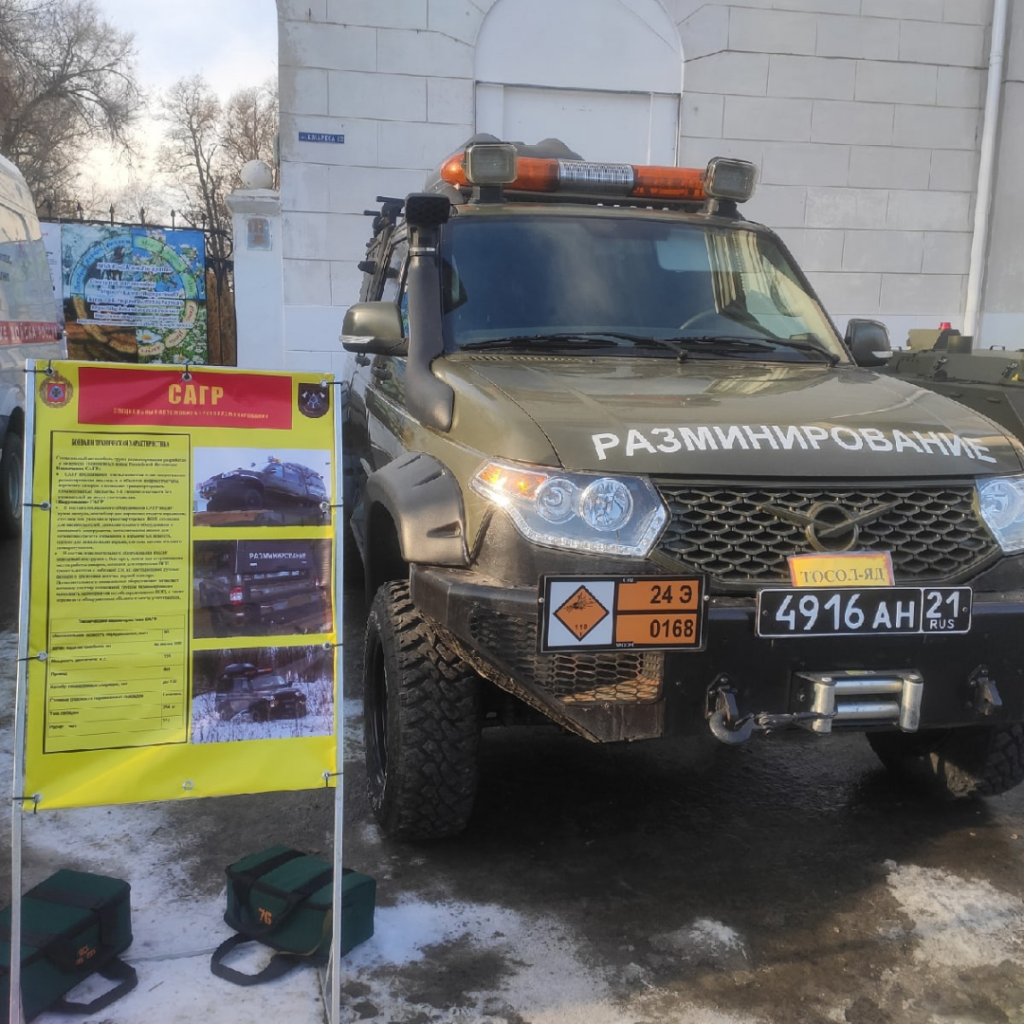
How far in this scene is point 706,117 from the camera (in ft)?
33.3

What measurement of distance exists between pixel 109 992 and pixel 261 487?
4.14 feet

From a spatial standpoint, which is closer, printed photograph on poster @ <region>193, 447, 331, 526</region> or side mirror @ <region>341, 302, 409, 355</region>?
printed photograph on poster @ <region>193, 447, 331, 526</region>

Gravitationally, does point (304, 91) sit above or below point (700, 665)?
above

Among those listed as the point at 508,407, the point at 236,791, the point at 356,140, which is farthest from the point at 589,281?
the point at 356,140

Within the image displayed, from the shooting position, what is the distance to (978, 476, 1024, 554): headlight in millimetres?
2797

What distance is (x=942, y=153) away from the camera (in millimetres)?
10586

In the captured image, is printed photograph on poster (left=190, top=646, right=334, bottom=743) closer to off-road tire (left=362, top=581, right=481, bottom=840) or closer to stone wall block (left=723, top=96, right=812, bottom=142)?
off-road tire (left=362, top=581, right=481, bottom=840)

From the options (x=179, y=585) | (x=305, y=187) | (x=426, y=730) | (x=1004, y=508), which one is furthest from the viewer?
(x=305, y=187)

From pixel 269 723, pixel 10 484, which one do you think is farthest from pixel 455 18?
pixel 269 723

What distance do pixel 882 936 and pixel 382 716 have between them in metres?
1.65

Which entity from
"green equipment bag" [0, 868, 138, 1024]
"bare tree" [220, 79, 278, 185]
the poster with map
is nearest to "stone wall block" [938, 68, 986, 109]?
the poster with map

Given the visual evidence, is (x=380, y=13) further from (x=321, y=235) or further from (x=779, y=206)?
(x=779, y=206)

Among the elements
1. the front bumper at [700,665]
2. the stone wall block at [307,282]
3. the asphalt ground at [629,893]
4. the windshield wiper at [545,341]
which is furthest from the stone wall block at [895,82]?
the front bumper at [700,665]

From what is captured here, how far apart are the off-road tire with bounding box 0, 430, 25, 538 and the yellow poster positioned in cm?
580
